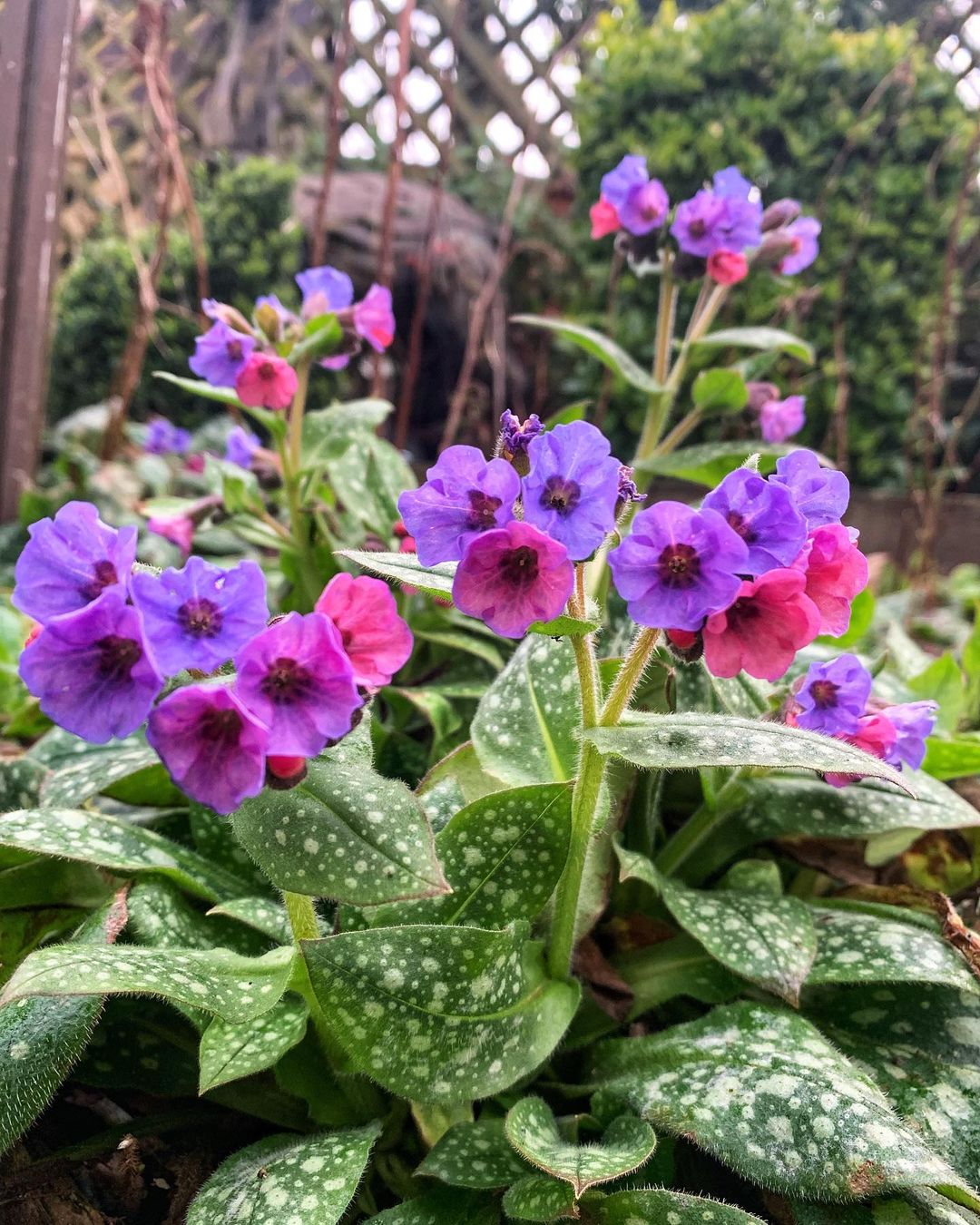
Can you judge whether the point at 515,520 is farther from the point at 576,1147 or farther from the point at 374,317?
the point at 374,317

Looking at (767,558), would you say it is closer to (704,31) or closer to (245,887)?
(245,887)

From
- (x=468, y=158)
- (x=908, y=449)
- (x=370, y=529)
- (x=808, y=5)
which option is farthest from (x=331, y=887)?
(x=468, y=158)

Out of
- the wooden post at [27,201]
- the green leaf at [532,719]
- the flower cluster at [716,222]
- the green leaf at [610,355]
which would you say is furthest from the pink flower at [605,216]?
the wooden post at [27,201]

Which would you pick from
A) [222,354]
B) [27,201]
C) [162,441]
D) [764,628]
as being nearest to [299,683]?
[764,628]

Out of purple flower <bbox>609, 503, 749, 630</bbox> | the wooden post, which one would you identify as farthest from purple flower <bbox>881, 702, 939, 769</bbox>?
the wooden post

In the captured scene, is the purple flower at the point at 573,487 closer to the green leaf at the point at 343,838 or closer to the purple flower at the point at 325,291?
the green leaf at the point at 343,838

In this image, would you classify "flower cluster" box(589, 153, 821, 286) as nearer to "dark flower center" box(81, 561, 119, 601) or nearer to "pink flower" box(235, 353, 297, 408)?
"pink flower" box(235, 353, 297, 408)
